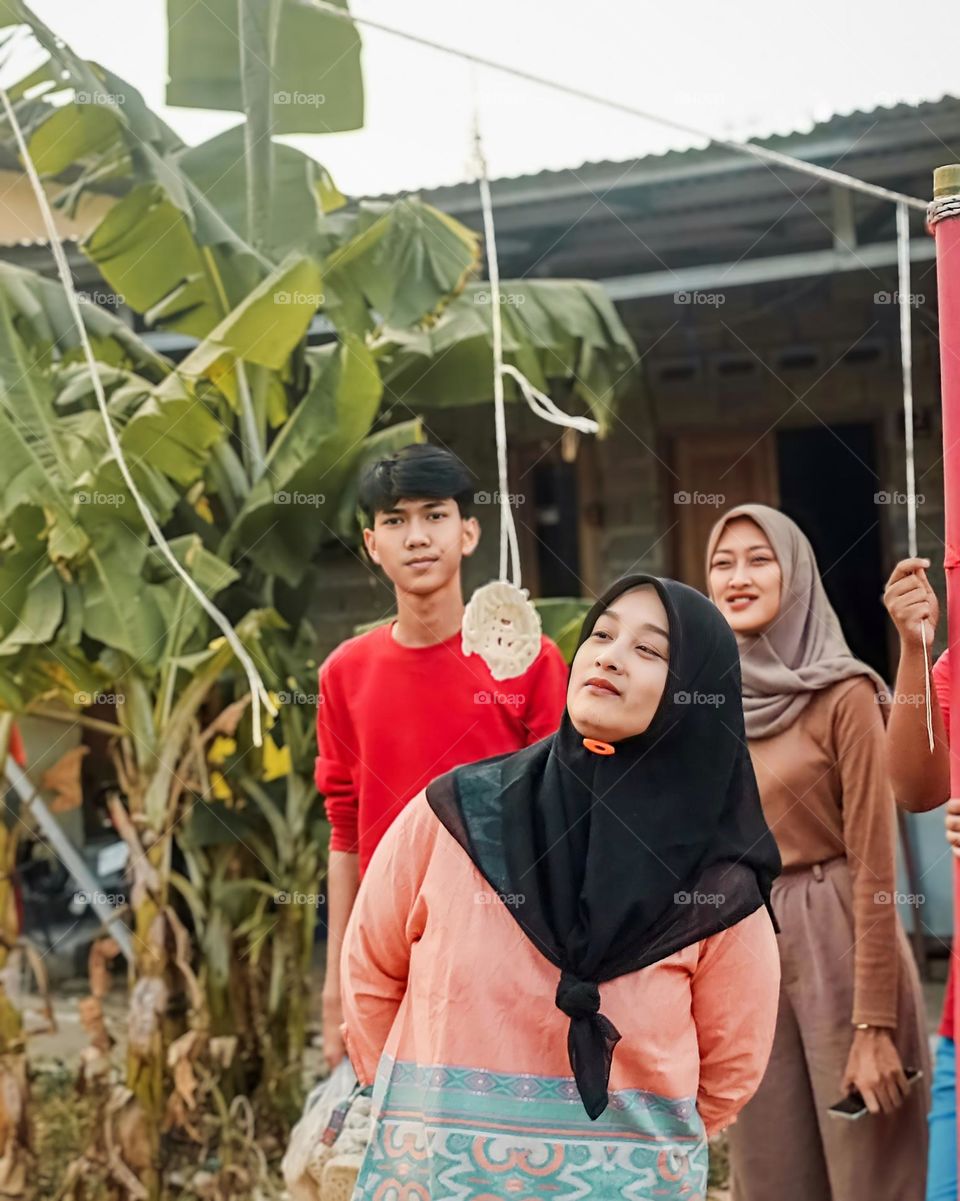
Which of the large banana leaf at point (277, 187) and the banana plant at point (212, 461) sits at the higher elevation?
the large banana leaf at point (277, 187)

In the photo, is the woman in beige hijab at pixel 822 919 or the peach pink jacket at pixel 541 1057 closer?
the peach pink jacket at pixel 541 1057

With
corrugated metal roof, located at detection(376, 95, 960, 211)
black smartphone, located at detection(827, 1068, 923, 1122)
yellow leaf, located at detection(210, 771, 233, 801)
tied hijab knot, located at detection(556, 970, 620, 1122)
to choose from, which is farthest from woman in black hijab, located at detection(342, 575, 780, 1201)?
corrugated metal roof, located at detection(376, 95, 960, 211)

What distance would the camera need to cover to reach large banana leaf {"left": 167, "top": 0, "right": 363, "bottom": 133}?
12.9 feet

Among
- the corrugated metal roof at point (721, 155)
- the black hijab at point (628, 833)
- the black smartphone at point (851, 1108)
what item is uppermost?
the corrugated metal roof at point (721, 155)

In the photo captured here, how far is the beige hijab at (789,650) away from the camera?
9.23 feet

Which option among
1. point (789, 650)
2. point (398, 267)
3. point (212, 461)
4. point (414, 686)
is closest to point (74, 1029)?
point (212, 461)

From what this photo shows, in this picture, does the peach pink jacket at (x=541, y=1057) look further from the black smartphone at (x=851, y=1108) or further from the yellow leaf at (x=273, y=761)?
the yellow leaf at (x=273, y=761)

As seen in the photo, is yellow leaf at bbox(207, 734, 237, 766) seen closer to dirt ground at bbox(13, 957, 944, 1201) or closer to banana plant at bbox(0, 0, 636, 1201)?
banana plant at bbox(0, 0, 636, 1201)

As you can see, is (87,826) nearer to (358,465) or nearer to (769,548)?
(358,465)

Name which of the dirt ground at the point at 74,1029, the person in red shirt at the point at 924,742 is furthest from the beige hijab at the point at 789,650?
the dirt ground at the point at 74,1029

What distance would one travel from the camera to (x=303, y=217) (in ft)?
13.2

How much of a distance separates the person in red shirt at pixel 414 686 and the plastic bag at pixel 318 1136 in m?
0.39

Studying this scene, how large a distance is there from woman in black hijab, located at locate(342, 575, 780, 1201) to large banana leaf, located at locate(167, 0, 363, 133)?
7.97 feet

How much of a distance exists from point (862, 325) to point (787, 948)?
3770 mm
